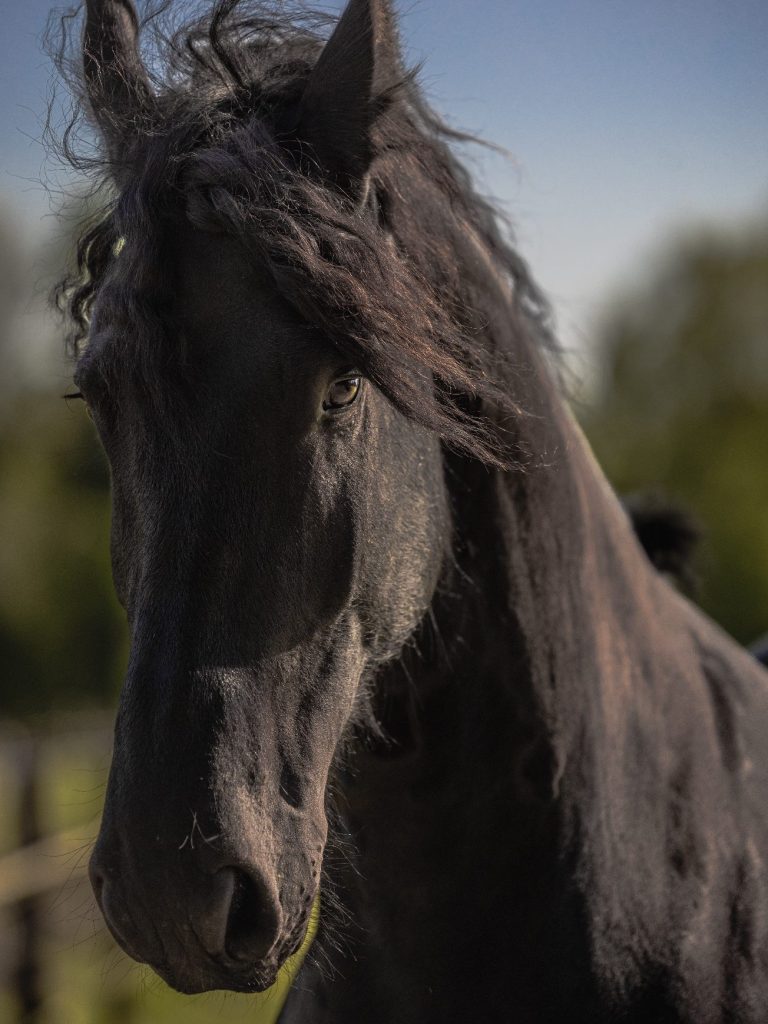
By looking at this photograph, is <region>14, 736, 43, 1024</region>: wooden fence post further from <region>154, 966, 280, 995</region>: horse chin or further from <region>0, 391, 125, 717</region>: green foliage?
<region>0, 391, 125, 717</region>: green foliage

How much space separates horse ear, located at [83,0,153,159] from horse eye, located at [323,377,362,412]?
0.78 m

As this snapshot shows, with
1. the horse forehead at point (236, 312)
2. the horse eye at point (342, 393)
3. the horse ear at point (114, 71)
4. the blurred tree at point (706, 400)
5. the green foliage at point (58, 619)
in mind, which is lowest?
the green foliage at point (58, 619)

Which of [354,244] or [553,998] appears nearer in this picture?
[354,244]

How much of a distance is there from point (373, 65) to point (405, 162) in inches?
11.4

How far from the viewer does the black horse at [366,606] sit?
160 cm

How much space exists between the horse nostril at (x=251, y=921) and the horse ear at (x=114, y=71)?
5.14 ft

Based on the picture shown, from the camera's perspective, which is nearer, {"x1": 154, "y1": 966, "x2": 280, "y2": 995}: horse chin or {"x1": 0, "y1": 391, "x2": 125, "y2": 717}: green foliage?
{"x1": 154, "y1": 966, "x2": 280, "y2": 995}: horse chin

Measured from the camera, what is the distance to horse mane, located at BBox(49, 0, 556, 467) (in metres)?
1.76

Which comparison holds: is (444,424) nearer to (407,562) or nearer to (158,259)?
→ (407,562)

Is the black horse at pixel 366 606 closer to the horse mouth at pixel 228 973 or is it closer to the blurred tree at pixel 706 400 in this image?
the horse mouth at pixel 228 973

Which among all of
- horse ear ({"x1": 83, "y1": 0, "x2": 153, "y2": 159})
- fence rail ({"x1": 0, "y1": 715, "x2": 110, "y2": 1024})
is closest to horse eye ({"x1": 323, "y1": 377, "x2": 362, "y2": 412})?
horse ear ({"x1": 83, "y1": 0, "x2": 153, "y2": 159})

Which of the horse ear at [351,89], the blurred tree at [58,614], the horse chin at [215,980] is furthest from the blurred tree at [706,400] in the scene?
the horse chin at [215,980]

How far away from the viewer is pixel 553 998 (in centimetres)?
203

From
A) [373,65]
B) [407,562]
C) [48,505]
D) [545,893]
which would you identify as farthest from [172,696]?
[48,505]
